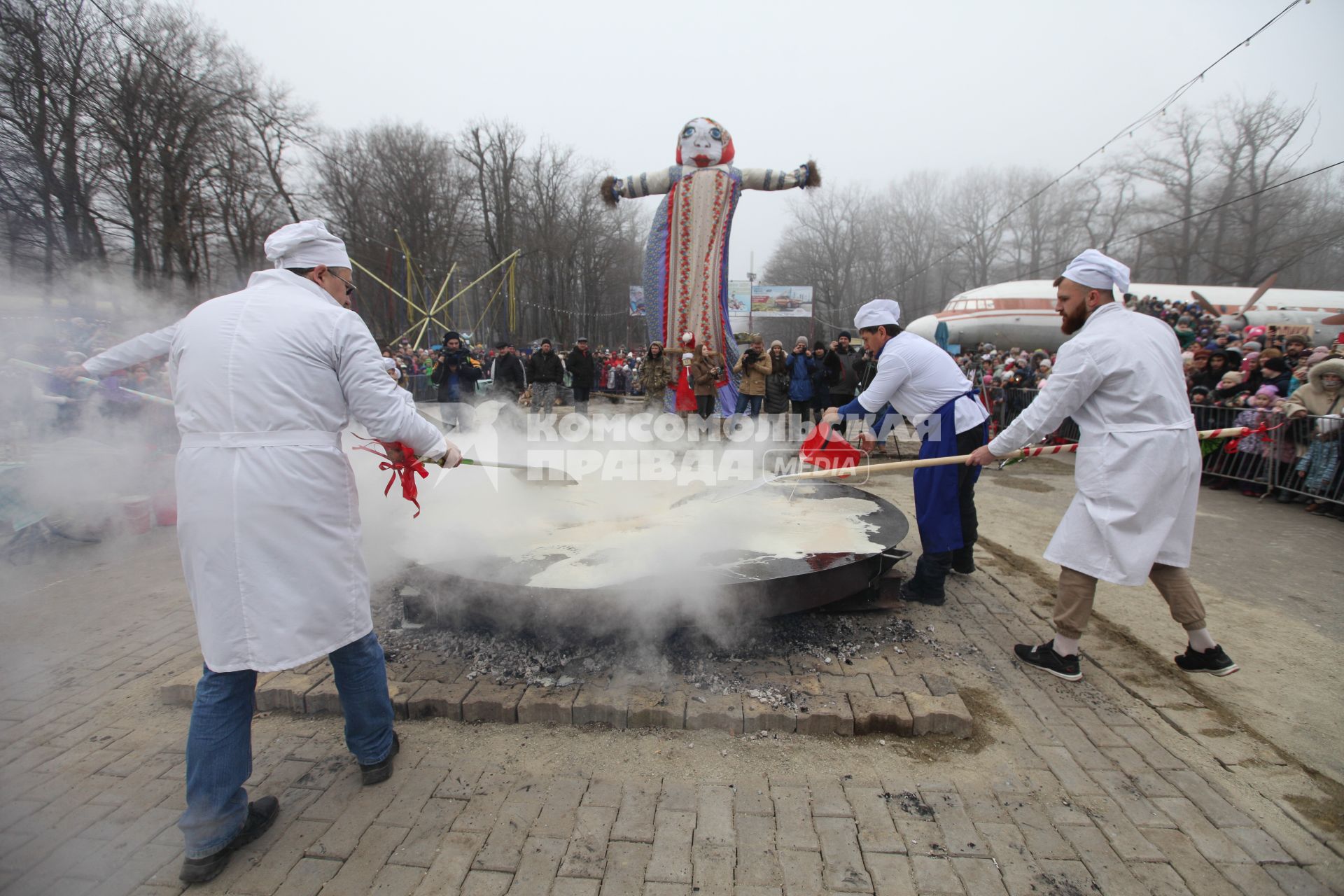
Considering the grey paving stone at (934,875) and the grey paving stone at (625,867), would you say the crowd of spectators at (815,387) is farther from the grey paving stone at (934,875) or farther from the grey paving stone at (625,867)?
the grey paving stone at (625,867)

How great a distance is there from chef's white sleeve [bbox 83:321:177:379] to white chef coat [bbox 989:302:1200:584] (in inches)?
143

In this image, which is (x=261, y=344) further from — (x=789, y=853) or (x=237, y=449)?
(x=789, y=853)

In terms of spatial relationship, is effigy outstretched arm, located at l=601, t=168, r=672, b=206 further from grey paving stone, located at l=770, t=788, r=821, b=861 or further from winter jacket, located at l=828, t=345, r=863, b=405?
grey paving stone, located at l=770, t=788, r=821, b=861

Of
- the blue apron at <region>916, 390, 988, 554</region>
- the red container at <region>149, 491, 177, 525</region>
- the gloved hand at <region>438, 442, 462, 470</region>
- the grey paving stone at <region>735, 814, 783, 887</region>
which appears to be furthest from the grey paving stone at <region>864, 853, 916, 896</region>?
the red container at <region>149, 491, 177, 525</region>

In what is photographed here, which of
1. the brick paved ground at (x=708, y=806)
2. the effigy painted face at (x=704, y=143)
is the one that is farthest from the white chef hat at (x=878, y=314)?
the effigy painted face at (x=704, y=143)

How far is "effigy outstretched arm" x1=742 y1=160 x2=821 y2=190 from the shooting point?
790 centimetres

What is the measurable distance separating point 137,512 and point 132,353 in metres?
4.17

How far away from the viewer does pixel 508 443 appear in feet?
17.3

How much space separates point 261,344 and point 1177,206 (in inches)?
1532

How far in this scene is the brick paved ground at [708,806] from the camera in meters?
1.90

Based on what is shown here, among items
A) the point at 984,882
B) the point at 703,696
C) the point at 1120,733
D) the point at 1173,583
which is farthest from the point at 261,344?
the point at 1173,583

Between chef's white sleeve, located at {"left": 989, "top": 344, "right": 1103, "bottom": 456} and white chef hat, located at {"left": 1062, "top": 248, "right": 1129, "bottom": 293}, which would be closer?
chef's white sleeve, located at {"left": 989, "top": 344, "right": 1103, "bottom": 456}

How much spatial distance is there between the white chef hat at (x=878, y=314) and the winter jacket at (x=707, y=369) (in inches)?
159

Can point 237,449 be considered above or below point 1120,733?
above
